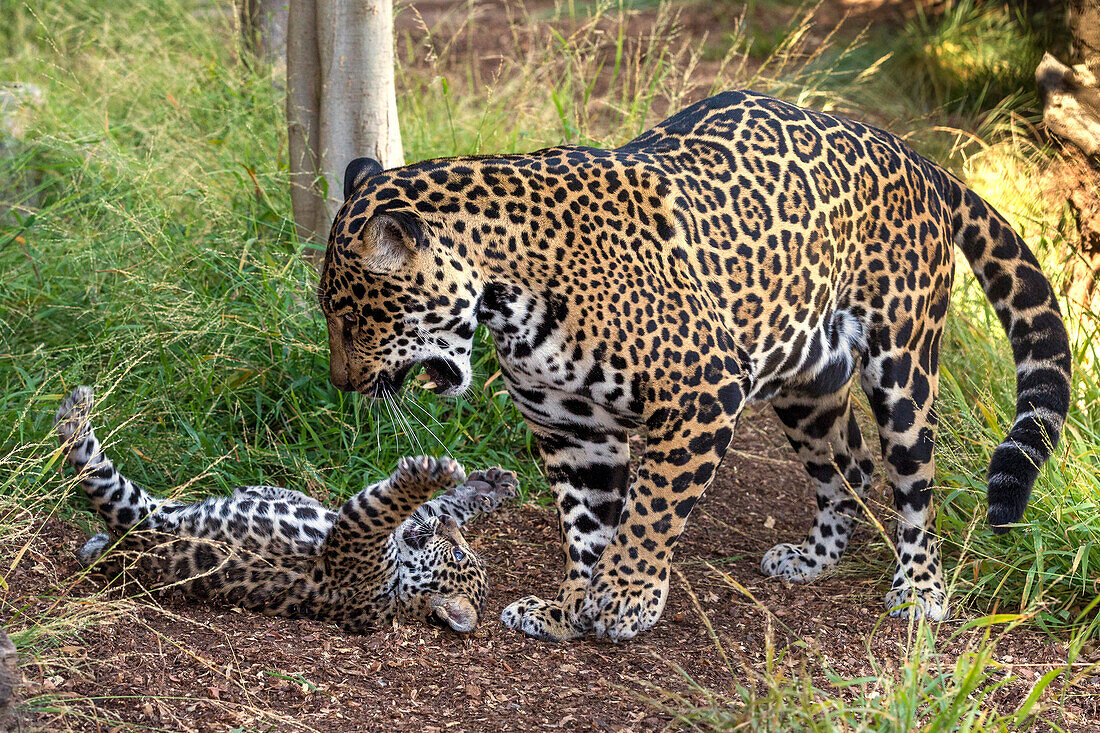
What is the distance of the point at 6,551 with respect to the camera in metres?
4.38

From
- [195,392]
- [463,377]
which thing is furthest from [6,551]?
[463,377]

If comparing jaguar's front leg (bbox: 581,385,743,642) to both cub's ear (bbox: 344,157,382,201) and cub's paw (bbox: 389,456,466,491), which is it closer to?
cub's paw (bbox: 389,456,466,491)

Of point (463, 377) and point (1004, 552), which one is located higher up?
point (463, 377)

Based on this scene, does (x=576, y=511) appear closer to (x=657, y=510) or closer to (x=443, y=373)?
(x=657, y=510)

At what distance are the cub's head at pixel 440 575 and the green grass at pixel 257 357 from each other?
0.46 meters

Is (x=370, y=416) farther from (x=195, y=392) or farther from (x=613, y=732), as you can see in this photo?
(x=613, y=732)

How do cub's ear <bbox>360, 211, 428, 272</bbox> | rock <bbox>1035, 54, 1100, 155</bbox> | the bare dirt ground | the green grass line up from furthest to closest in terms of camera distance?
rock <bbox>1035, 54, 1100, 155</bbox>
the green grass
cub's ear <bbox>360, 211, 428, 272</bbox>
the bare dirt ground

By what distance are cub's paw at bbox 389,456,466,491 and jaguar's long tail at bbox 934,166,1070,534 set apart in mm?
2162

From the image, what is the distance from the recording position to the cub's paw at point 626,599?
4.43 metres

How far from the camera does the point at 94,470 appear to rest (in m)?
4.53

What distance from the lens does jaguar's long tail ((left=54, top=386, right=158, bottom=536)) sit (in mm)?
4465

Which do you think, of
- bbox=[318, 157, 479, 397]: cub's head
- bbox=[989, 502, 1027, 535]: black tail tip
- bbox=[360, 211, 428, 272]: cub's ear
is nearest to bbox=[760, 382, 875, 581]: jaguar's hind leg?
bbox=[989, 502, 1027, 535]: black tail tip

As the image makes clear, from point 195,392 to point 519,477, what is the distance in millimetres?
1789

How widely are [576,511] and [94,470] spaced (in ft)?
6.78
